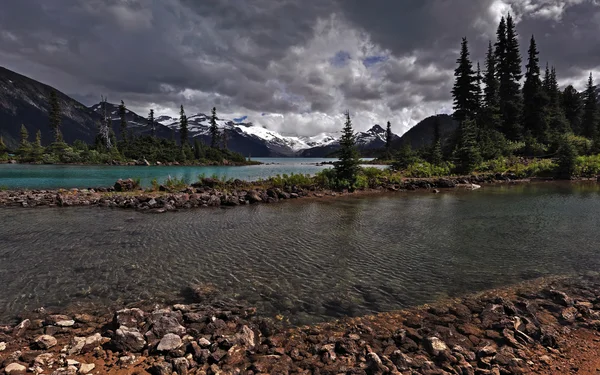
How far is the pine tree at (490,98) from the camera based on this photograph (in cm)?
6822

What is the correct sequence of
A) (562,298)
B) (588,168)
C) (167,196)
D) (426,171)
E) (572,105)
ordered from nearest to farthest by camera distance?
(562,298), (167,196), (426,171), (588,168), (572,105)

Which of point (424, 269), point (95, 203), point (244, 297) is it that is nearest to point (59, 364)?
point (244, 297)

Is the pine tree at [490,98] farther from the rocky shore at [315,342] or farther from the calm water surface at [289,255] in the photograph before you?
the rocky shore at [315,342]

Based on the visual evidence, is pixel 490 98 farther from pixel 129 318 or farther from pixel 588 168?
pixel 129 318

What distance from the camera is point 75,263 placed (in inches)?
448

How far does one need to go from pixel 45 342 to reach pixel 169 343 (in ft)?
8.48

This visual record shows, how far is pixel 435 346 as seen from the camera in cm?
610

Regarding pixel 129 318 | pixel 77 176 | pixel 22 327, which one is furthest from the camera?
pixel 77 176

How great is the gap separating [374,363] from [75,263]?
12.0 metres

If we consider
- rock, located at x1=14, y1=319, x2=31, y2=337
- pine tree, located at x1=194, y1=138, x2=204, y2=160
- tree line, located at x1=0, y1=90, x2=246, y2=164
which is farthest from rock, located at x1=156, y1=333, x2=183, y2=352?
pine tree, located at x1=194, y1=138, x2=204, y2=160

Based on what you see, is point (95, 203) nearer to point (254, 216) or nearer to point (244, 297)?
point (254, 216)

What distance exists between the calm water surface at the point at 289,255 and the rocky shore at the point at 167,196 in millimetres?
2776

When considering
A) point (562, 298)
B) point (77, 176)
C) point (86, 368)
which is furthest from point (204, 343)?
point (77, 176)

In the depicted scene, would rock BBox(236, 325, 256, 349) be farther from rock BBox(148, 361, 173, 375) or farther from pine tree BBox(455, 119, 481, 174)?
pine tree BBox(455, 119, 481, 174)
